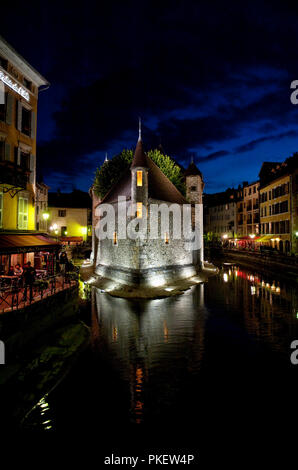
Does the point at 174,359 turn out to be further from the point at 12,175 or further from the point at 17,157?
the point at 17,157

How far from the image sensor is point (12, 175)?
1341cm

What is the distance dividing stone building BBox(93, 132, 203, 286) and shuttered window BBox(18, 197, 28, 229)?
8.65 meters

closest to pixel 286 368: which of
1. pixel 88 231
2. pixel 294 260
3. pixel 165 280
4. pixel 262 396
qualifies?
pixel 262 396

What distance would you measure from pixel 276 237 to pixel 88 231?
37.5 metres

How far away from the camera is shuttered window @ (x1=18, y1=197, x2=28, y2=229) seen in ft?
48.9

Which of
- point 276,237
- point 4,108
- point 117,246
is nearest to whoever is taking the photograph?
point 4,108

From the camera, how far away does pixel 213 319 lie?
48.3ft

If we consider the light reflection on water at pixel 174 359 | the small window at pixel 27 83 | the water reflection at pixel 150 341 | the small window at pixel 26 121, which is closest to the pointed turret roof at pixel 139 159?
the small window at pixel 26 121

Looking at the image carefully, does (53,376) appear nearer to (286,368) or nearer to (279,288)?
(286,368)

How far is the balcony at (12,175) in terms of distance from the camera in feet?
42.3

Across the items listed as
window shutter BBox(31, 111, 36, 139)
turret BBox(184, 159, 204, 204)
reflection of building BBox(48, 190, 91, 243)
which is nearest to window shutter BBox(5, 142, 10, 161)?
window shutter BBox(31, 111, 36, 139)

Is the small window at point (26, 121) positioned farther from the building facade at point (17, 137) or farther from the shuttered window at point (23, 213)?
the shuttered window at point (23, 213)

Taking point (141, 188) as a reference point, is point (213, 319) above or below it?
below

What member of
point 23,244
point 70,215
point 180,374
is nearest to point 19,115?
point 23,244
